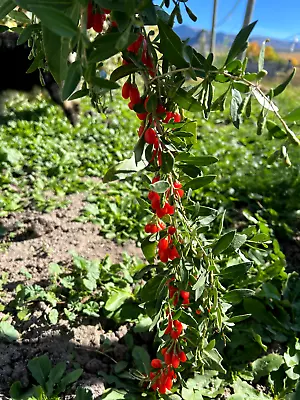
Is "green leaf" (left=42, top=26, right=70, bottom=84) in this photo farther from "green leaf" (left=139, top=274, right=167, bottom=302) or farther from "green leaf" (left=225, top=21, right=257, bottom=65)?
"green leaf" (left=139, top=274, right=167, bottom=302)

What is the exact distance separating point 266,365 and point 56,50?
4.75 ft

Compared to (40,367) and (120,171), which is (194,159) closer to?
(120,171)

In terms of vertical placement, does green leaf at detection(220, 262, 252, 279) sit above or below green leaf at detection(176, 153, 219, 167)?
below

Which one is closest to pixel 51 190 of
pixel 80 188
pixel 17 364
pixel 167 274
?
pixel 80 188

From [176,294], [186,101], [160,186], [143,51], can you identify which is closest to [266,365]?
[176,294]

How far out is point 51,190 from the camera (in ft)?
9.84

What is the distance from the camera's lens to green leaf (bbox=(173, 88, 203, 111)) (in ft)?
2.87

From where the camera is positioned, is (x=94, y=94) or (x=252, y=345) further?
(x=252, y=345)

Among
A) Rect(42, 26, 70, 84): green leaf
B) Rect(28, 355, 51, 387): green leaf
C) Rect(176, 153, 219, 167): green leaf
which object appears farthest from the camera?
Rect(28, 355, 51, 387): green leaf

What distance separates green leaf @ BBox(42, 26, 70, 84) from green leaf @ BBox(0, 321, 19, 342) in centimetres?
118

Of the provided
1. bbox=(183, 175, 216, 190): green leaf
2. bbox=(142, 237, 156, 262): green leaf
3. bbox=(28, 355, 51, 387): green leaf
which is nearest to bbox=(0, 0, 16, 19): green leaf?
bbox=(183, 175, 216, 190): green leaf

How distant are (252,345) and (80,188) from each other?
1709 millimetres

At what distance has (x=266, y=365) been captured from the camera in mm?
1699

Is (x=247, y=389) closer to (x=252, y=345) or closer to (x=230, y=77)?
(x=252, y=345)
